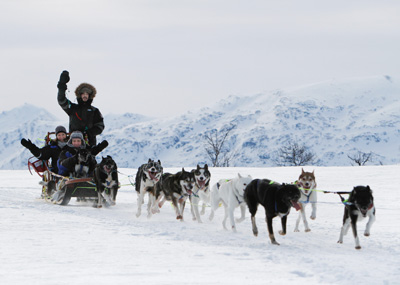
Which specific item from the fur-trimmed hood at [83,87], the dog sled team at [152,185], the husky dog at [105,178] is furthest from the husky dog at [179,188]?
the fur-trimmed hood at [83,87]

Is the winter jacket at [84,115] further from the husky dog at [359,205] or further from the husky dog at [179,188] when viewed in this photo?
the husky dog at [359,205]

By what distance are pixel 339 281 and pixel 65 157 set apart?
7.09 m

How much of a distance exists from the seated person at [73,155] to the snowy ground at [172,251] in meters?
1.28

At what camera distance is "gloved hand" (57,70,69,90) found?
10.8 m

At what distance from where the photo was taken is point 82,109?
11148 millimetres

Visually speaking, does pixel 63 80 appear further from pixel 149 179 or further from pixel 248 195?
pixel 248 195

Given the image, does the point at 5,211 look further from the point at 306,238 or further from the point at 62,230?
the point at 306,238

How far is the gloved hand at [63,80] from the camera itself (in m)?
10.8

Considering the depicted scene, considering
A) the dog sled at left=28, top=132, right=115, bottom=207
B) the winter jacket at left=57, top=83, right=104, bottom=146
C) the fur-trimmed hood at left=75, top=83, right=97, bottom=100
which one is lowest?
the dog sled at left=28, top=132, right=115, bottom=207

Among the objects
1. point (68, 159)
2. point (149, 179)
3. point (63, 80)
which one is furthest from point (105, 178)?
point (63, 80)

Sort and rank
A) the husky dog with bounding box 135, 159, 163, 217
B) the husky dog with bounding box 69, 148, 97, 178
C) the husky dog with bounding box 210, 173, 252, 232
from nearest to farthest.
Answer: the husky dog with bounding box 210, 173, 252, 232
the husky dog with bounding box 135, 159, 163, 217
the husky dog with bounding box 69, 148, 97, 178

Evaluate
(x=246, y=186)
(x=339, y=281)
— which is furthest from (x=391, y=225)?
(x=339, y=281)

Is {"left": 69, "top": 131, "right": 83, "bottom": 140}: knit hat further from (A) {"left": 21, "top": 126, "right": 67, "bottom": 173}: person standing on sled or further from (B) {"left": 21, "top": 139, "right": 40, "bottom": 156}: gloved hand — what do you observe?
(B) {"left": 21, "top": 139, "right": 40, "bottom": 156}: gloved hand

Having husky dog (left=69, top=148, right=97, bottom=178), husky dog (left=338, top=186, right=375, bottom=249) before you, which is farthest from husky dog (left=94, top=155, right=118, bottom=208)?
husky dog (left=338, top=186, right=375, bottom=249)
